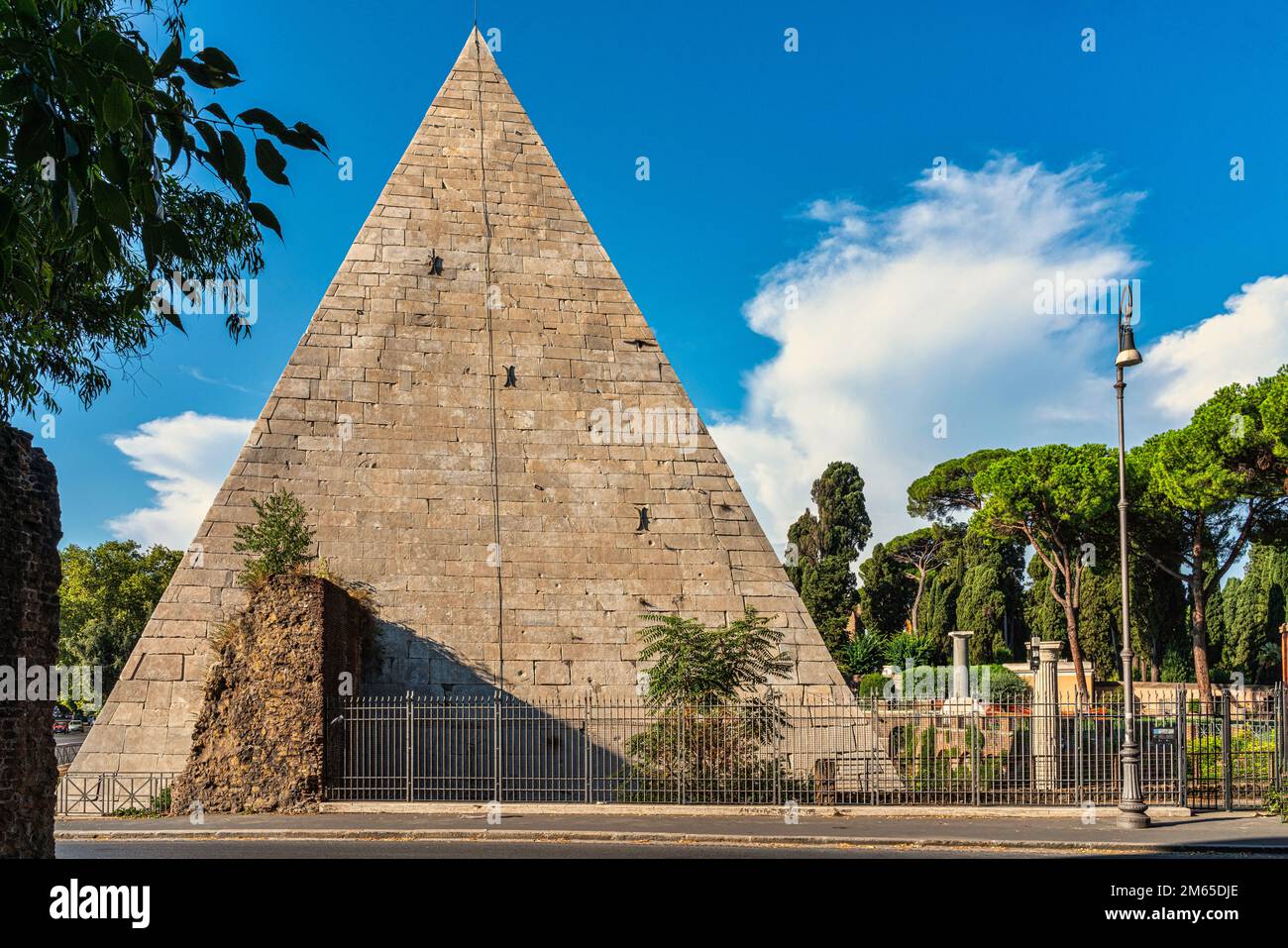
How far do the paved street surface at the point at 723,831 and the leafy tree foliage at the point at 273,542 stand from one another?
377cm

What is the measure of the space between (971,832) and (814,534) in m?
40.2

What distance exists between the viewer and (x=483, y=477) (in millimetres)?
16891

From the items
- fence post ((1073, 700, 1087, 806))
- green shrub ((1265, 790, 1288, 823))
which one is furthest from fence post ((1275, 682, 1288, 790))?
fence post ((1073, 700, 1087, 806))

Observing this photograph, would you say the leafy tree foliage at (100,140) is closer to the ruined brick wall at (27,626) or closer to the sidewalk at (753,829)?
the ruined brick wall at (27,626)

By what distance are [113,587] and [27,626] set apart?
Answer: 46.4 m

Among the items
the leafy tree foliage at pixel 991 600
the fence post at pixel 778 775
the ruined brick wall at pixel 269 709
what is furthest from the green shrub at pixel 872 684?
the ruined brick wall at pixel 269 709

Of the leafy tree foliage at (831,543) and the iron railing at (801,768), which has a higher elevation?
the leafy tree foliage at (831,543)

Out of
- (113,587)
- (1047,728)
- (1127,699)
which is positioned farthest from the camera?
(113,587)

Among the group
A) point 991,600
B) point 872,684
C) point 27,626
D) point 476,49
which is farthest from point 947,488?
point 27,626

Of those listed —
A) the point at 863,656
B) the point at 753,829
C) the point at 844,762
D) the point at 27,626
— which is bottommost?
the point at 863,656

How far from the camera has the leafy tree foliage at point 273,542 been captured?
1462 centimetres

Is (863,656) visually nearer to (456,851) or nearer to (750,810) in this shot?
(750,810)

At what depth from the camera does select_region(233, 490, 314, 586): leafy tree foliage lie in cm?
1462
